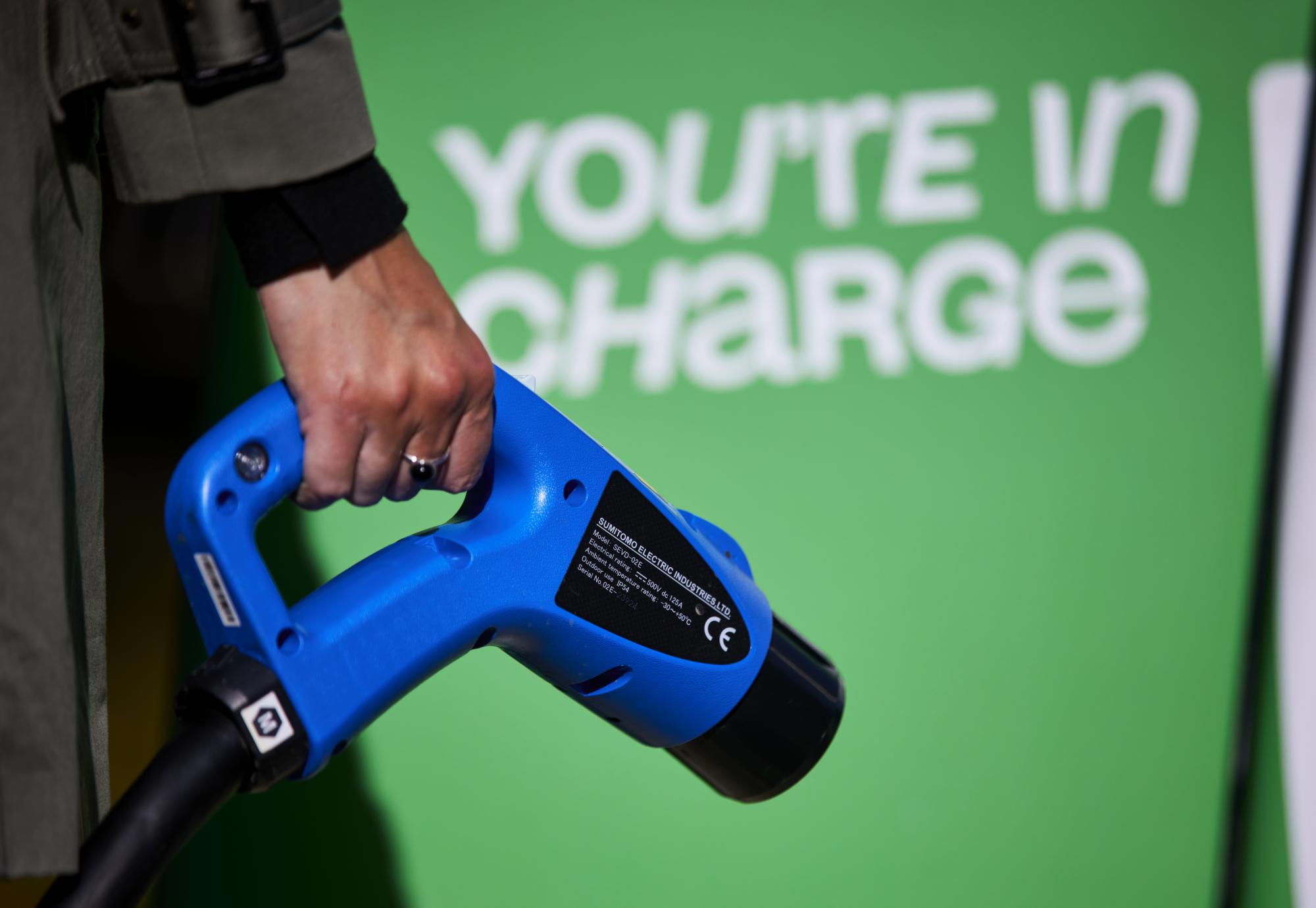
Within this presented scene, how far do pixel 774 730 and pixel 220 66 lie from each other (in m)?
0.57

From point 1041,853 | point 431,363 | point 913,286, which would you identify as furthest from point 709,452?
point 431,363

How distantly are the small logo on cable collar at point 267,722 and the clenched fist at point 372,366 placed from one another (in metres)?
0.11

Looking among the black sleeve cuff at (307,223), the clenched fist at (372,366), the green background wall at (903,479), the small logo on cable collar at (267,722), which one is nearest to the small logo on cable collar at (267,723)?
the small logo on cable collar at (267,722)

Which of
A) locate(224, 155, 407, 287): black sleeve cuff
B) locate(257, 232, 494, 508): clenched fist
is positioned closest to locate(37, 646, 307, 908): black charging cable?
locate(257, 232, 494, 508): clenched fist

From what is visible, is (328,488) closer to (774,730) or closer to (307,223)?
(307,223)

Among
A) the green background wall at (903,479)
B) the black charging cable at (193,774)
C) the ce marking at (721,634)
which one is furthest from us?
the green background wall at (903,479)

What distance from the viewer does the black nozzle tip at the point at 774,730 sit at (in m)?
0.86

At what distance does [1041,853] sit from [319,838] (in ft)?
2.61

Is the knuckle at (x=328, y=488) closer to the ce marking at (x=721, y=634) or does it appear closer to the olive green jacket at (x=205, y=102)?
the olive green jacket at (x=205, y=102)

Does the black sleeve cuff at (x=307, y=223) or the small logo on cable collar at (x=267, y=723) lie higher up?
the black sleeve cuff at (x=307, y=223)

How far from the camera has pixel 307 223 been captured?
1.99 ft

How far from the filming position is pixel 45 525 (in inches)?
22.6

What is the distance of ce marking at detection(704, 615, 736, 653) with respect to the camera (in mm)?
825

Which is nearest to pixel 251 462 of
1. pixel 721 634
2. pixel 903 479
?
pixel 721 634
